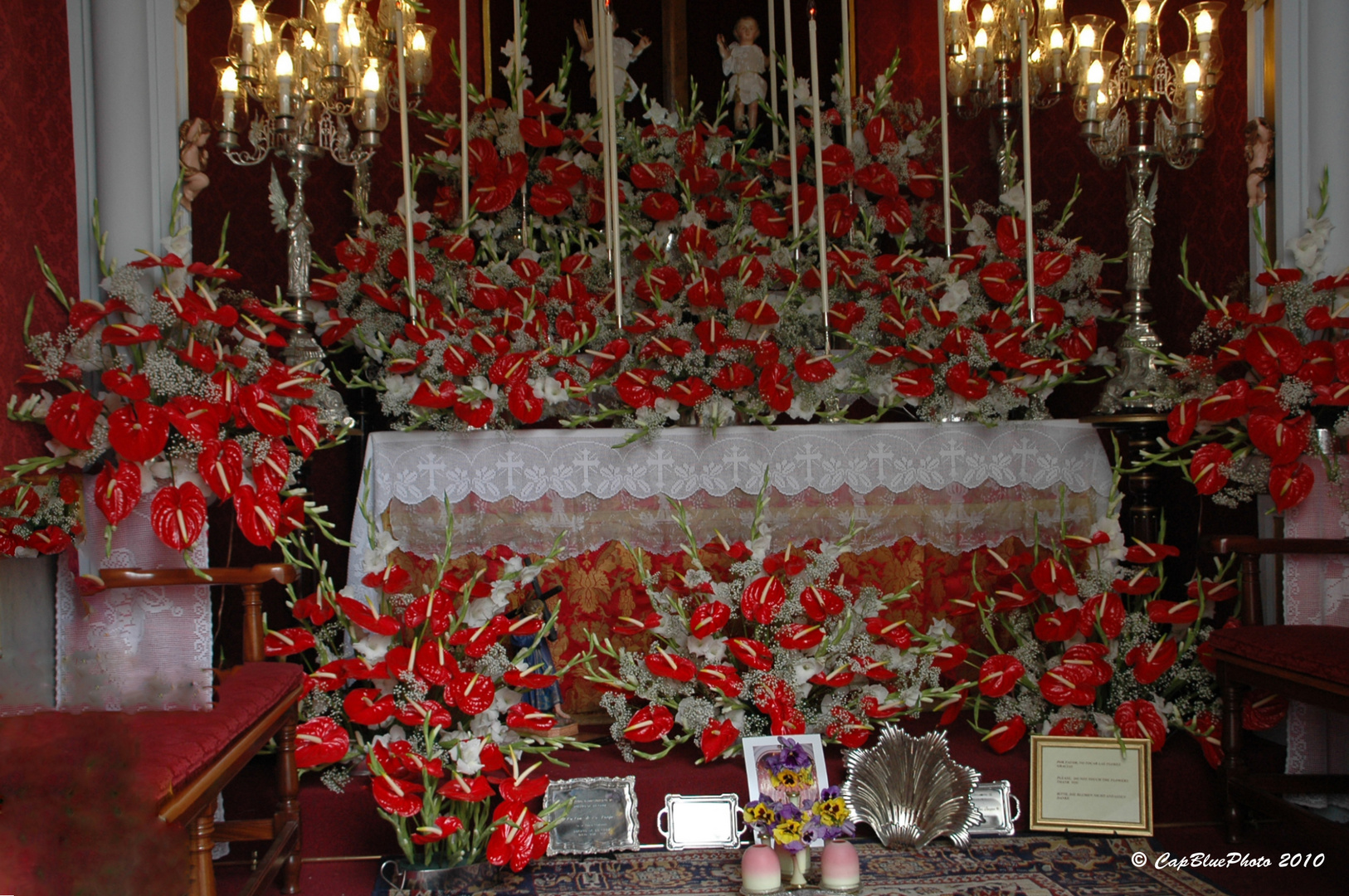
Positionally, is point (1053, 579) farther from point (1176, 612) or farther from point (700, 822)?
point (700, 822)

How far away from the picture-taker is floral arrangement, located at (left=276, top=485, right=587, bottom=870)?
273cm

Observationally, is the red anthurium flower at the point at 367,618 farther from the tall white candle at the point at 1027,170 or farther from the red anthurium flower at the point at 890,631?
the tall white candle at the point at 1027,170

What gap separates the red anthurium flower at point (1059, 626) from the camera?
125 inches

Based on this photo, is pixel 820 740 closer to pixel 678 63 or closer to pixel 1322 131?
pixel 1322 131

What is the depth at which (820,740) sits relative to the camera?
3.05 metres

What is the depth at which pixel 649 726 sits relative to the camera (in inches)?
122

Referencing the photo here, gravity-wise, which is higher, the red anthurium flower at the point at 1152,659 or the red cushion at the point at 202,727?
the red cushion at the point at 202,727

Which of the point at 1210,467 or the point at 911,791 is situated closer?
the point at 911,791

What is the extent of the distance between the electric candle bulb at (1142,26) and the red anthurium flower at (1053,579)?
1593 millimetres

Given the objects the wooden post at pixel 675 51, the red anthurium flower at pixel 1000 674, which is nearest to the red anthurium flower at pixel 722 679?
the red anthurium flower at pixel 1000 674

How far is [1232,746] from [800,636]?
1.26 metres

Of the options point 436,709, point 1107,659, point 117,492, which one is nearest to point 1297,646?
point 1107,659

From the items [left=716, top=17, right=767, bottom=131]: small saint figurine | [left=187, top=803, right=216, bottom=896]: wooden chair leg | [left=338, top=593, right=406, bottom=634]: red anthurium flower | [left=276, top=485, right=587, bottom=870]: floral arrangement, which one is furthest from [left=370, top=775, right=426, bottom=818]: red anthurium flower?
[left=716, top=17, right=767, bottom=131]: small saint figurine

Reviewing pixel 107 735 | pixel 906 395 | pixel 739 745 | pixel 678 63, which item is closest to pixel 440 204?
pixel 678 63
